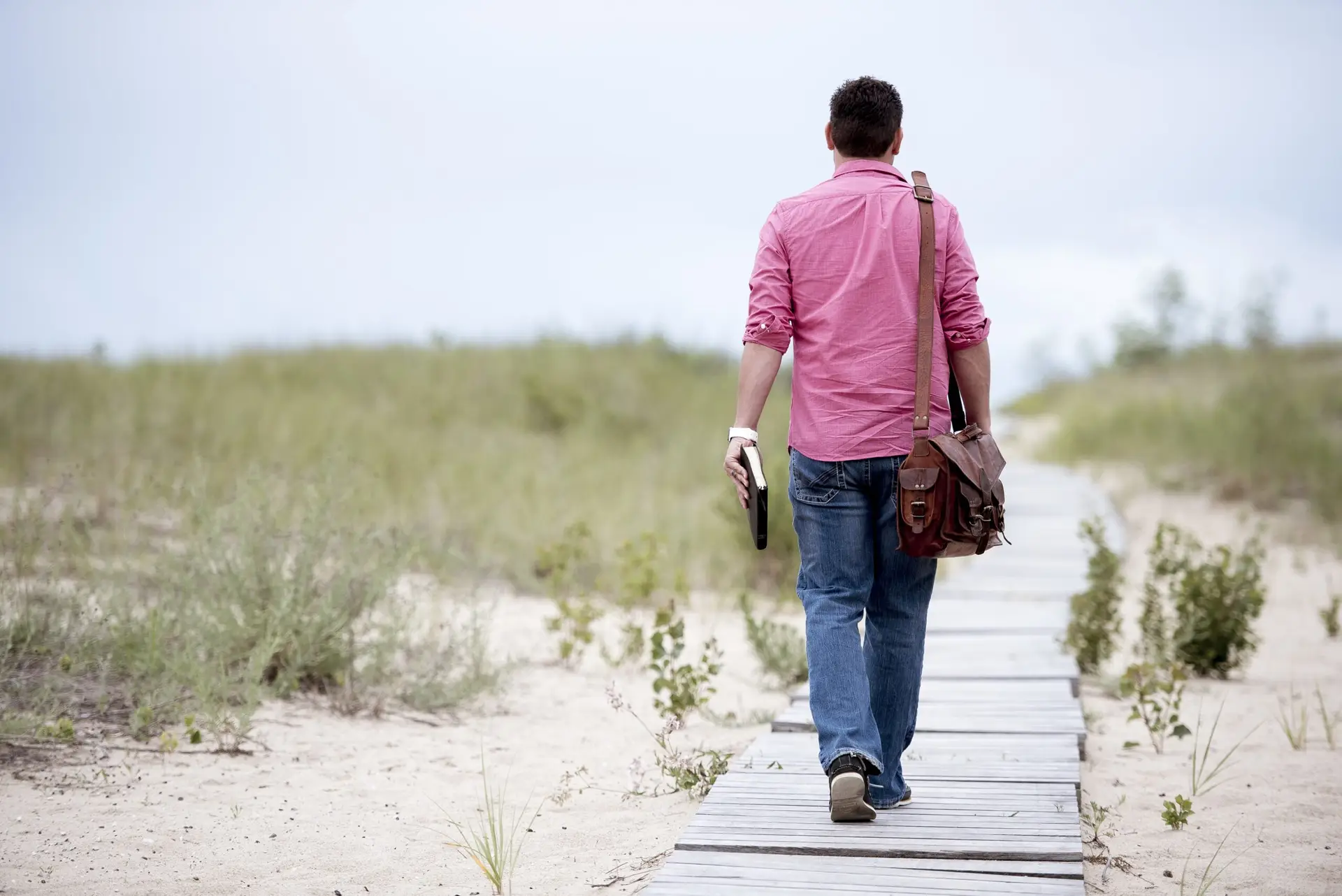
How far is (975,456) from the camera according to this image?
2891 mm

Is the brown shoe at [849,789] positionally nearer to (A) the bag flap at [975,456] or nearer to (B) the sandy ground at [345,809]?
(B) the sandy ground at [345,809]

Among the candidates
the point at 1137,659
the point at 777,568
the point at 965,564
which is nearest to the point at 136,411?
the point at 777,568

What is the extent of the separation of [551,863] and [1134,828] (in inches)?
67.5

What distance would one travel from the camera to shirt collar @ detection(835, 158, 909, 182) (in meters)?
3.04

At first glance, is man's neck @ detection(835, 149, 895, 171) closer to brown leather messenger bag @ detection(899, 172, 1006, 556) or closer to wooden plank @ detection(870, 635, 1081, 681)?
brown leather messenger bag @ detection(899, 172, 1006, 556)

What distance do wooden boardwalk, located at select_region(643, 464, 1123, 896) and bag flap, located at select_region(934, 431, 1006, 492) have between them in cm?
90

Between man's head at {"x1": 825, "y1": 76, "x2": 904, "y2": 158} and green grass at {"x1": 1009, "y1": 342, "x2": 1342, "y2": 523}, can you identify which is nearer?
man's head at {"x1": 825, "y1": 76, "x2": 904, "y2": 158}

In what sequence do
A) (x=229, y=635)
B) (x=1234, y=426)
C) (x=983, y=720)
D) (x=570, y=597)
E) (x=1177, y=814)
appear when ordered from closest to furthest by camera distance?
1. (x=1177, y=814)
2. (x=983, y=720)
3. (x=229, y=635)
4. (x=570, y=597)
5. (x=1234, y=426)

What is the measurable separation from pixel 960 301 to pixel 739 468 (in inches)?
28.1

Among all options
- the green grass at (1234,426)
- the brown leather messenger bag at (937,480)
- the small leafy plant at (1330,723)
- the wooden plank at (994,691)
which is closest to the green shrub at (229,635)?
the wooden plank at (994,691)

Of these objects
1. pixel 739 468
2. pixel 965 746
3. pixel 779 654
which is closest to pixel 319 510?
pixel 779 654

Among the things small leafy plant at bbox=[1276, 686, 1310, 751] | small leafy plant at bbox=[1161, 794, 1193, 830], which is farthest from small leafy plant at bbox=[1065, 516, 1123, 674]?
small leafy plant at bbox=[1161, 794, 1193, 830]

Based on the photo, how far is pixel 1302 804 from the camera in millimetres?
3719

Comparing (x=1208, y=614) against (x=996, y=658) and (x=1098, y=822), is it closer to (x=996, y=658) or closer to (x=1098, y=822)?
(x=996, y=658)
